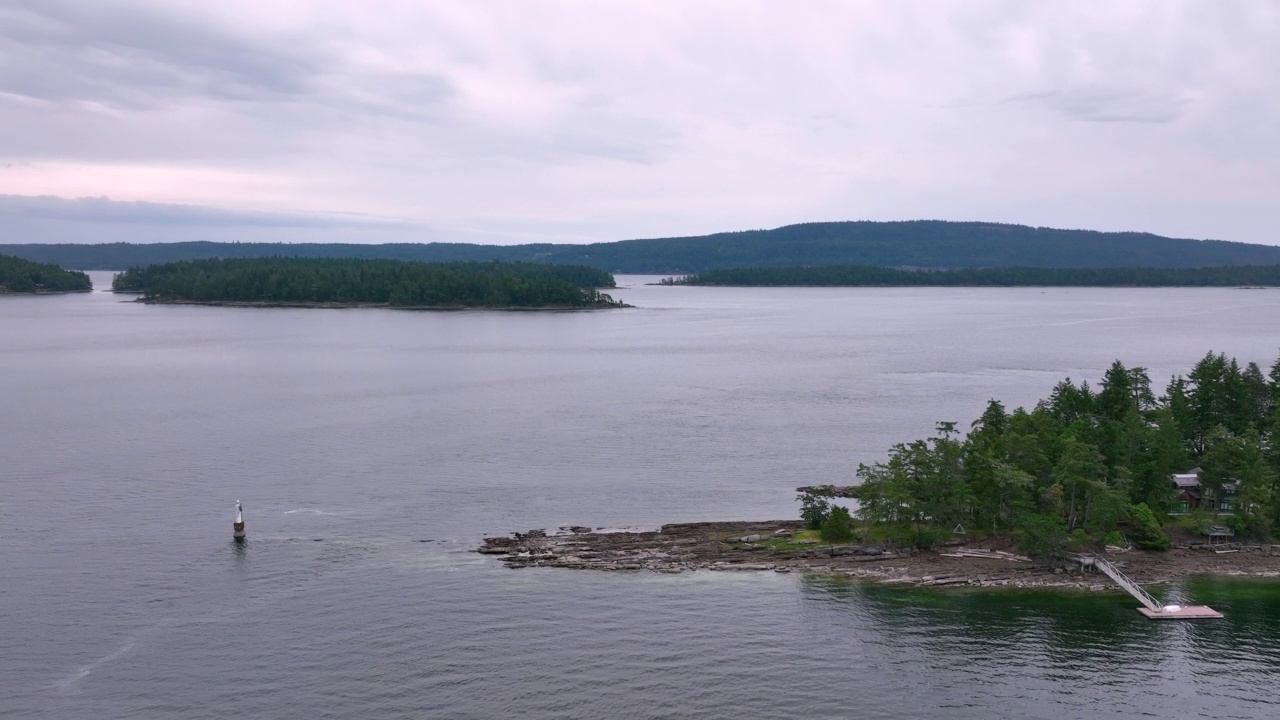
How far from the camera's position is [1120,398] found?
44719 mm

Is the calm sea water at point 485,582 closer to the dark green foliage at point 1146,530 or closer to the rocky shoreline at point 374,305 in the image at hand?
the dark green foliage at point 1146,530

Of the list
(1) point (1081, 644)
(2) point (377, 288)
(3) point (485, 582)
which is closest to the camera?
(1) point (1081, 644)

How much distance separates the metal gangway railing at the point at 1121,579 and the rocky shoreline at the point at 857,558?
0.29 metres

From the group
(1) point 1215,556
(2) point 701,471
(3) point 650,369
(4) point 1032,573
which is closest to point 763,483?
(2) point 701,471

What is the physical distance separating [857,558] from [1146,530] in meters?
9.39

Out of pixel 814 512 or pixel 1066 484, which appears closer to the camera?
pixel 1066 484

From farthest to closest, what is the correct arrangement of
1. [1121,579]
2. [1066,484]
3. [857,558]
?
[1066,484] → [857,558] → [1121,579]

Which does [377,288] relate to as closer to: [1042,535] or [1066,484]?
[1066,484]

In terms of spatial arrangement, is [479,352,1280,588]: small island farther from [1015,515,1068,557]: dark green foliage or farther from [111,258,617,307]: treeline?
[111,258,617,307]: treeline

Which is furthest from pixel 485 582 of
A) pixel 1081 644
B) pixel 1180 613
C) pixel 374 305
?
pixel 374 305

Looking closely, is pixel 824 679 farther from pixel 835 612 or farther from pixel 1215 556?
pixel 1215 556

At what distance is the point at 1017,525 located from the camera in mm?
33719

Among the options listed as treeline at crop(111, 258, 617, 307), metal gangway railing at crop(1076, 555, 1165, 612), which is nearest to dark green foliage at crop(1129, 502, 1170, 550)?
metal gangway railing at crop(1076, 555, 1165, 612)

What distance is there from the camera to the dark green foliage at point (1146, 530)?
34.0 metres
